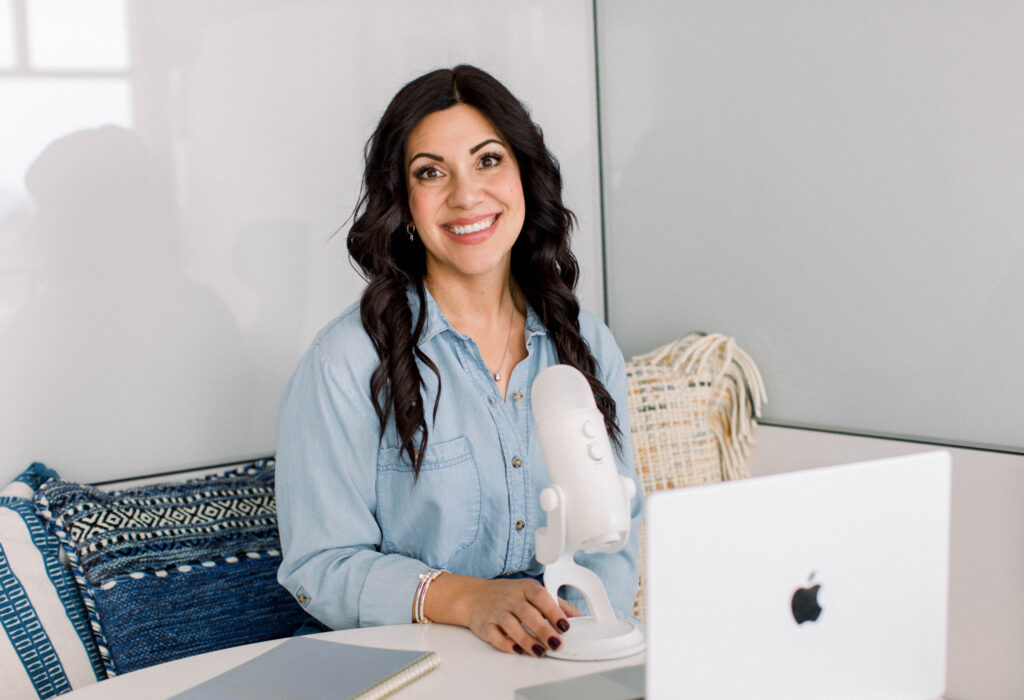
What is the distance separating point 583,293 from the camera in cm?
277

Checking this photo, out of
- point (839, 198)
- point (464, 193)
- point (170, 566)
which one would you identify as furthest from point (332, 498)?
point (839, 198)

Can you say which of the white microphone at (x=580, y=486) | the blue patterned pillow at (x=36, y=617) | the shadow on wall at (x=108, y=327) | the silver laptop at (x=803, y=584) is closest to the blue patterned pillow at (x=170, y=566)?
the blue patterned pillow at (x=36, y=617)

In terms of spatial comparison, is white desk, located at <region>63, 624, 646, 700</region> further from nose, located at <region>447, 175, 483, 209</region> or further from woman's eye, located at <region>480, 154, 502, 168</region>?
woman's eye, located at <region>480, 154, 502, 168</region>

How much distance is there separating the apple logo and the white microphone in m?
0.27

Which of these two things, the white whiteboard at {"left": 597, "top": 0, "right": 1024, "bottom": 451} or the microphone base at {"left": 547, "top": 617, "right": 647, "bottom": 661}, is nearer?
the microphone base at {"left": 547, "top": 617, "right": 647, "bottom": 661}

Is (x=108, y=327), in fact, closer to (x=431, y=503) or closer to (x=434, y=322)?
(x=434, y=322)

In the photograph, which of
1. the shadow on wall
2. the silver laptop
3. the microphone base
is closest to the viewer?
the silver laptop

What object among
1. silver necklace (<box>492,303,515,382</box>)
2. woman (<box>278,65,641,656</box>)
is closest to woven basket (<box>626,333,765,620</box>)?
woman (<box>278,65,641,656</box>)

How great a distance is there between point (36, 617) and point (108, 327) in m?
0.62

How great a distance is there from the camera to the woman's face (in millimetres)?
1675

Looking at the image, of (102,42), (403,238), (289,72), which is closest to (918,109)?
(403,238)

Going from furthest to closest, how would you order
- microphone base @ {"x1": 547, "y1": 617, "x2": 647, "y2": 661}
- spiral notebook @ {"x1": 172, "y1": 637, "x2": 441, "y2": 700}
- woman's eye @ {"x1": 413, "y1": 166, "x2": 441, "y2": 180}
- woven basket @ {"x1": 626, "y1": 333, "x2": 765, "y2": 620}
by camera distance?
woven basket @ {"x1": 626, "y1": 333, "x2": 765, "y2": 620} < woman's eye @ {"x1": 413, "y1": 166, "x2": 441, "y2": 180} < microphone base @ {"x1": 547, "y1": 617, "x2": 647, "y2": 661} < spiral notebook @ {"x1": 172, "y1": 637, "x2": 441, "y2": 700}

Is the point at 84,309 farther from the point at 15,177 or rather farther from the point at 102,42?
the point at 102,42

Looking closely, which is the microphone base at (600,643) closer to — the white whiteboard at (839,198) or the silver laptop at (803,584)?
the silver laptop at (803,584)
